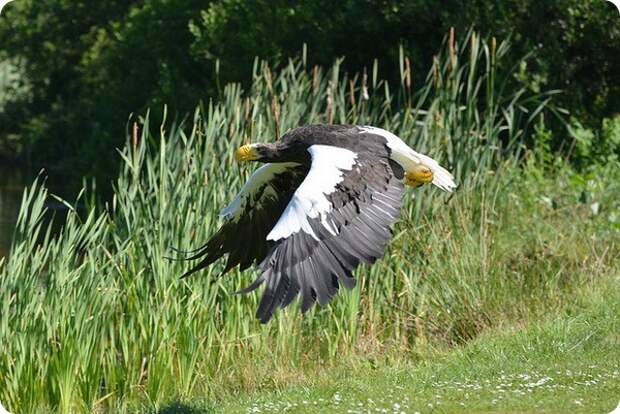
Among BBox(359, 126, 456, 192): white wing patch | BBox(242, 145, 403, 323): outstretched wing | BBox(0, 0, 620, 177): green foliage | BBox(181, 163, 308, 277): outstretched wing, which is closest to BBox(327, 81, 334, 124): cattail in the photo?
BBox(0, 0, 620, 177): green foliage

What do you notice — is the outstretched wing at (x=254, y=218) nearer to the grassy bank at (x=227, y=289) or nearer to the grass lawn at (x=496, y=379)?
the grassy bank at (x=227, y=289)

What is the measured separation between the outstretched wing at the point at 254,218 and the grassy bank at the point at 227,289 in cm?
44

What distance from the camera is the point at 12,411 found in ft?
22.2

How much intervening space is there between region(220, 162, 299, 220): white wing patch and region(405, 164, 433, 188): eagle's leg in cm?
68

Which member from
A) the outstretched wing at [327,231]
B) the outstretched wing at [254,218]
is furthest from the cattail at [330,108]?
the outstretched wing at [327,231]

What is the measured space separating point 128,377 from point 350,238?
2198mm

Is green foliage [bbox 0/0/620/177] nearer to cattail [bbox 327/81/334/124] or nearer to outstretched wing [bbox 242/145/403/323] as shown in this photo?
cattail [bbox 327/81/334/124]

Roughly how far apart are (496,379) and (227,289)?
192 cm

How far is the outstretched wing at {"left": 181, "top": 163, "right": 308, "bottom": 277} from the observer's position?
6645mm

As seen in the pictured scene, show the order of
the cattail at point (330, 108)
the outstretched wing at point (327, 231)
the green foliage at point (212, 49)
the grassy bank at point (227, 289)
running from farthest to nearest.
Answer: the green foliage at point (212, 49)
the cattail at point (330, 108)
the grassy bank at point (227, 289)
the outstretched wing at point (327, 231)

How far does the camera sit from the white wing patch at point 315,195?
530cm

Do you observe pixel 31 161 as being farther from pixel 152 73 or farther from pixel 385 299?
pixel 385 299

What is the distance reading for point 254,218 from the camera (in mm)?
6703

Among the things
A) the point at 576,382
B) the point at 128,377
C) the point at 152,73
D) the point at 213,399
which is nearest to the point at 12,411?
the point at 128,377
